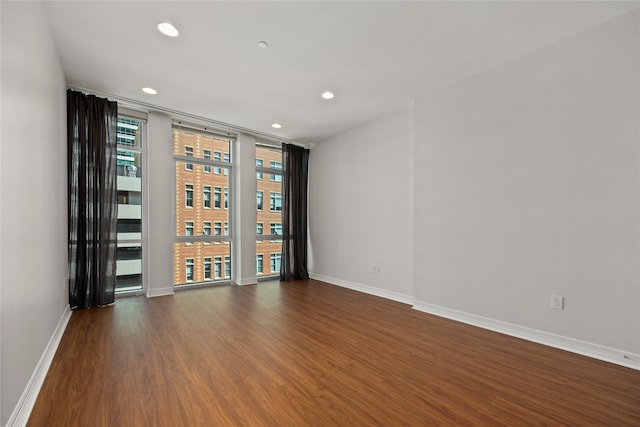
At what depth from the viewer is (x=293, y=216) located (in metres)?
5.86

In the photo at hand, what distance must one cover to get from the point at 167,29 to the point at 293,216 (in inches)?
152

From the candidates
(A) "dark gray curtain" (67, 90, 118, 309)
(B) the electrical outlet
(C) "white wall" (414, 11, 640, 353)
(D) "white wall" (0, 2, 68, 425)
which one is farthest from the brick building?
(B) the electrical outlet

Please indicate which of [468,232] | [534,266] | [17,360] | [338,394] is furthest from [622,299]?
[17,360]

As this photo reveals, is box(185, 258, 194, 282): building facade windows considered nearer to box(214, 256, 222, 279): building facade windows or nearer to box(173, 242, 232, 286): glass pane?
box(173, 242, 232, 286): glass pane

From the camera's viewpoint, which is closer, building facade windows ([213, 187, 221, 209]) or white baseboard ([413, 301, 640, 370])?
white baseboard ([413, 301, 640, 370])

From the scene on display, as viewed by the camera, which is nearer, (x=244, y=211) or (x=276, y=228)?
(x=244, y=211)

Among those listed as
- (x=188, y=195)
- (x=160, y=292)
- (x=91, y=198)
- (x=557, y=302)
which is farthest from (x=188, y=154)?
(x=557, y=302)

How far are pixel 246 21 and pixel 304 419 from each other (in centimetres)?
297

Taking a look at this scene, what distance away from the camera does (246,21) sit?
2395 mm

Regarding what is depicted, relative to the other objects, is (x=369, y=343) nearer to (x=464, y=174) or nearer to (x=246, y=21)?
(x=464, y=174)

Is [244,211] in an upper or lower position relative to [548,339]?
upper

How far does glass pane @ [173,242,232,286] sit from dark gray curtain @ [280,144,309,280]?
1.12 metres

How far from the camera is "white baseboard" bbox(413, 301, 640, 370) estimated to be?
2.31 m

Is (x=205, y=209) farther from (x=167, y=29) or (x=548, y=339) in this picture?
(x=548, y=339)
